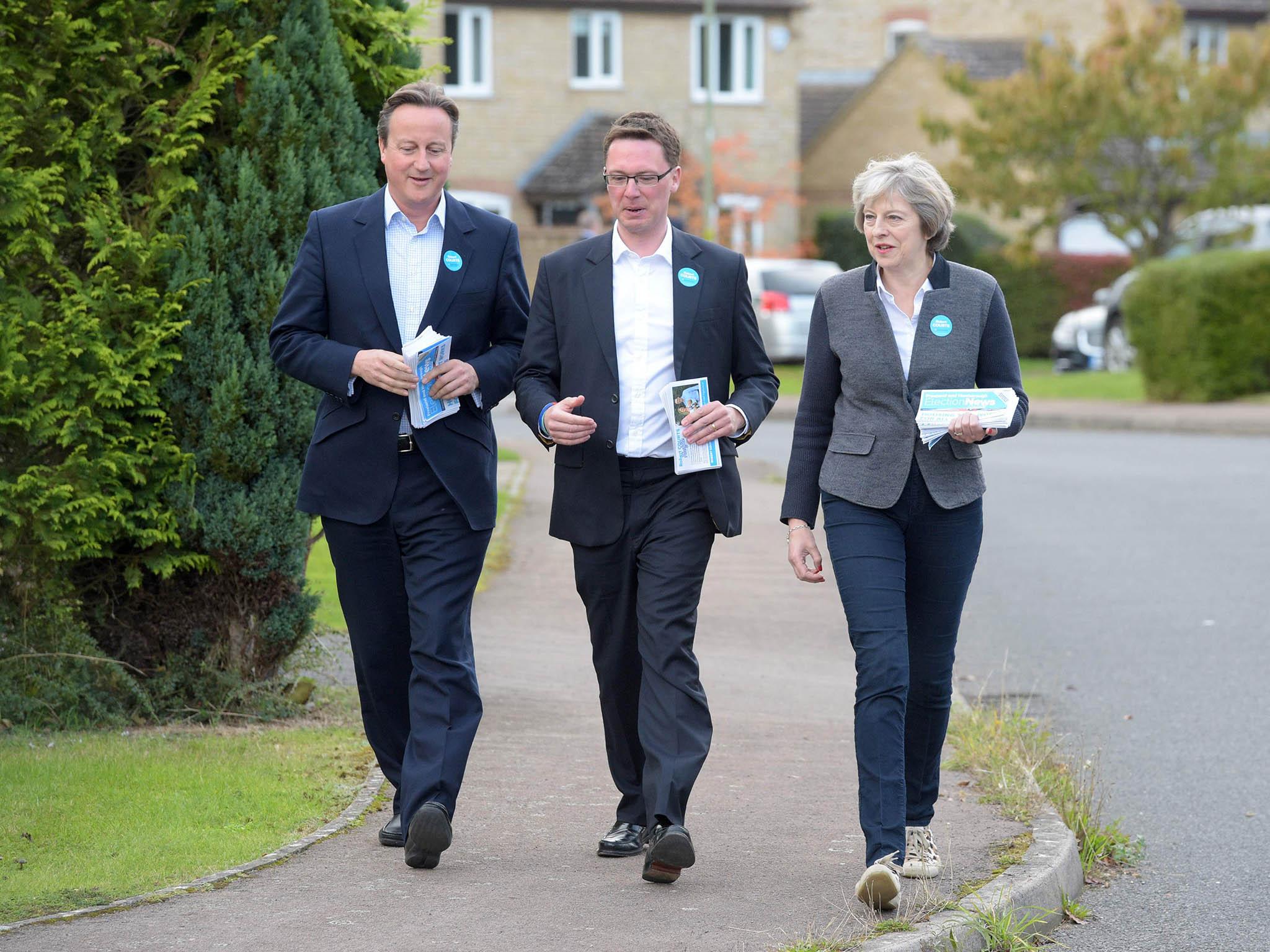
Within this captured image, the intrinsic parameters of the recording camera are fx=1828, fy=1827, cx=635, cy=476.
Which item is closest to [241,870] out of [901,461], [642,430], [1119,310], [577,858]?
[577,858]

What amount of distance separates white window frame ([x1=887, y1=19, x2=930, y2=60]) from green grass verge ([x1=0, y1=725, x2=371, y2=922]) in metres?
47.3

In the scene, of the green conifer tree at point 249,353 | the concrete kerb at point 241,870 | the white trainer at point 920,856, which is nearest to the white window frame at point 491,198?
the green conifer tree at point 249,353

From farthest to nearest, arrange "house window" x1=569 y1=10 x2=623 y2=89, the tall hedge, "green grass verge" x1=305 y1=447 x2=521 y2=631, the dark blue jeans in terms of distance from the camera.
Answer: "house window" x1=569 y1=10 x2=623 y2=89 < the tall hedge < "green grass verge" x1=305 y1=447 x2=521 y2=631 < the dark blue jeans

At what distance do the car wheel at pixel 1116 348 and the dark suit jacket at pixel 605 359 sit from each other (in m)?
24.9

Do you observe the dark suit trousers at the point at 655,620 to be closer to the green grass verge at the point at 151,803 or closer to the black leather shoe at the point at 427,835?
the black leather shoe at the point at 427,835

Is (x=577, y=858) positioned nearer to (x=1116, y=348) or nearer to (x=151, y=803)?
(x=151, y=803)

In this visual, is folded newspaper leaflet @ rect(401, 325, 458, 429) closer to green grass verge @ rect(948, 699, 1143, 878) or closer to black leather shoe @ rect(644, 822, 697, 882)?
black leather shoe @ rect(644, 822, 697, 882)

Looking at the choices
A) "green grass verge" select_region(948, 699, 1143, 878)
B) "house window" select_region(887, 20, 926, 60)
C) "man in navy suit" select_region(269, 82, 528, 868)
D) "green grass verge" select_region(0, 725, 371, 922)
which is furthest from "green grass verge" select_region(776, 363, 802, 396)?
"house window" select_region(887, 20, 926, 60)

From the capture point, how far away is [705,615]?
9.86 metres

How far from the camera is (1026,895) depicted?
488 cm

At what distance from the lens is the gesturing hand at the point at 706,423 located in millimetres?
4874

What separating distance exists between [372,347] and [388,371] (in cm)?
29

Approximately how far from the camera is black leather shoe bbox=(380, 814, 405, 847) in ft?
17.3

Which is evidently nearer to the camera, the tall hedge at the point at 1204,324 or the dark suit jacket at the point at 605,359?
the dark suit jacket at the point at 605,359
